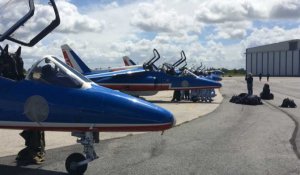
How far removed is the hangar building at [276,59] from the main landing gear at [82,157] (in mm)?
121109

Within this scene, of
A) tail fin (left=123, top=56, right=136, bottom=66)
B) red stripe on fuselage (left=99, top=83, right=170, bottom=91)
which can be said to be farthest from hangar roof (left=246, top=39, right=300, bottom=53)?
red stripe on fuselage (left=99, top=83, right=170, bottom=91)

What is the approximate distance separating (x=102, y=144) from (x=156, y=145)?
1.32 m

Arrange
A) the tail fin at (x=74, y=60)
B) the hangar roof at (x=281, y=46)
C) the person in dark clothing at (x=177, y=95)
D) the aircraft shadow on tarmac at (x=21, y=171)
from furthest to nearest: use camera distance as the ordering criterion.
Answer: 1. the hangar roof at (x=281, y=46)
2. the tail fin at (x=74, y=60)
3. the person in dark clothing at (x=177, y=95)
4. the aircraft shadow on tarmac at (x=21, y=171)

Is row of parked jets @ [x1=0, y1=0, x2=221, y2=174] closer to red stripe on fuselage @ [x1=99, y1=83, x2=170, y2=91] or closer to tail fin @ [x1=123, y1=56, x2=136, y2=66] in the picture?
red stripe on fuselage @ [x1=99, y1=83, x2=170, y2=91]

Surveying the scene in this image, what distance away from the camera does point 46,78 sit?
7.55 m

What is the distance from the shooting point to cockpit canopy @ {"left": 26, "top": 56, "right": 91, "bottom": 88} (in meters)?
7.48

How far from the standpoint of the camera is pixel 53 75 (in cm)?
757

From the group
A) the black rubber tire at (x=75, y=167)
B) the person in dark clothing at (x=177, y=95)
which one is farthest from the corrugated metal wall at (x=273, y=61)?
the black rubber tire at (x=75, y=167)

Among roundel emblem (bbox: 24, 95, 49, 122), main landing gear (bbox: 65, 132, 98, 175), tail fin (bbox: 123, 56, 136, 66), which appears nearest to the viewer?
main landing gear (bbox: 65, 132, 98, 175)

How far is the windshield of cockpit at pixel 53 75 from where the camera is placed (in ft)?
24.5

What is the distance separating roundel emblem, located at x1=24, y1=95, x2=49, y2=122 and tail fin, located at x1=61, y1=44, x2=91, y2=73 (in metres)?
23.9

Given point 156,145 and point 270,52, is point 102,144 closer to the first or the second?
point 156,145

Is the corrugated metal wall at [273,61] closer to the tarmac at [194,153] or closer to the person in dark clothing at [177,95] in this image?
the person in dark clothing at [177,95]

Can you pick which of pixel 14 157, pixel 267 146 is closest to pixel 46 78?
pixel 14 157
